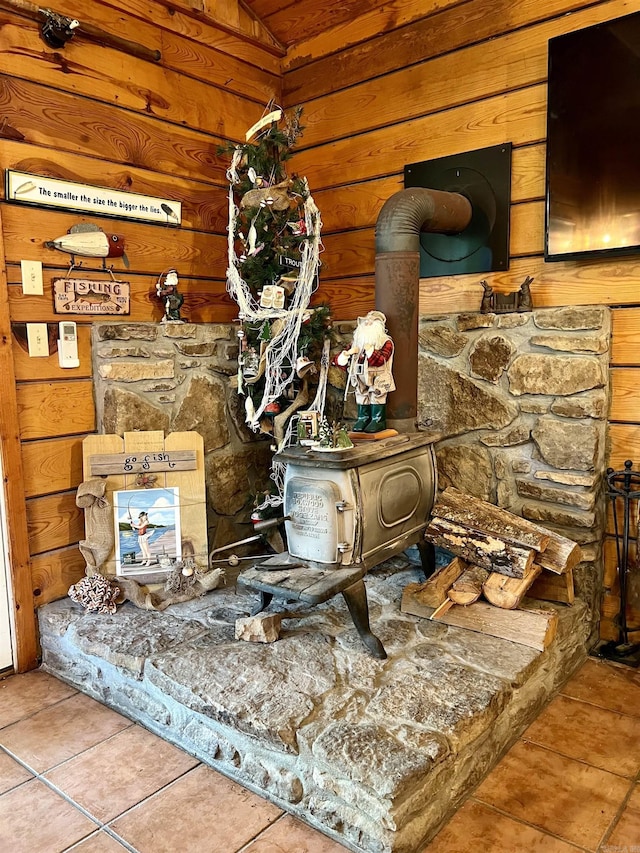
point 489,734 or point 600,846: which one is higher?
point 489,734

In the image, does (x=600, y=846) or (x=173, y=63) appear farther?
(x=173, y=63)

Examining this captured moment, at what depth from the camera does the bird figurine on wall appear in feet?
7.52

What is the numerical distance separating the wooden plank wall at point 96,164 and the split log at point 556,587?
5.77 feet

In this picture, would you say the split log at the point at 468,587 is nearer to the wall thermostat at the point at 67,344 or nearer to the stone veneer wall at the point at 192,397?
the stone veneer wall at the point at 192,397

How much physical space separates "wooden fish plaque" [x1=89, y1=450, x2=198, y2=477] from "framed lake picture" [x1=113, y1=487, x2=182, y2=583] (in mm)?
85

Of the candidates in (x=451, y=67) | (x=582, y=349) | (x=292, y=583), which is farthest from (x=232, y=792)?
(x=451, y=67)

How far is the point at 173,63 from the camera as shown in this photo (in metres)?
2.65

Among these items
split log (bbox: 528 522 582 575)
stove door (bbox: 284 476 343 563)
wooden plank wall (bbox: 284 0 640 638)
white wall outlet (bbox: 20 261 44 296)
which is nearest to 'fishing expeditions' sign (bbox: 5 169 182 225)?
white wall outlet (bbox: 20 261 44 296)

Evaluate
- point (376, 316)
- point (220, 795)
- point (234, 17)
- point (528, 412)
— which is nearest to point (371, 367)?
point (376, 316)

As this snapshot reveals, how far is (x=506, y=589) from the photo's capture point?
6.79ft

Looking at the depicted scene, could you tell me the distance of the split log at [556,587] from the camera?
2219 mm

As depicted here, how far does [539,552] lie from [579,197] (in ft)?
4.06

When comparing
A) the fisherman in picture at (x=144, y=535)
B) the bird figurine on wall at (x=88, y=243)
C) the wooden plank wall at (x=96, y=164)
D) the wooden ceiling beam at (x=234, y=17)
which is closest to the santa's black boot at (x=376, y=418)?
the fisherman in picture at (x=144, y=535)

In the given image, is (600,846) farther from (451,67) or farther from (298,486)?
(451,67)
